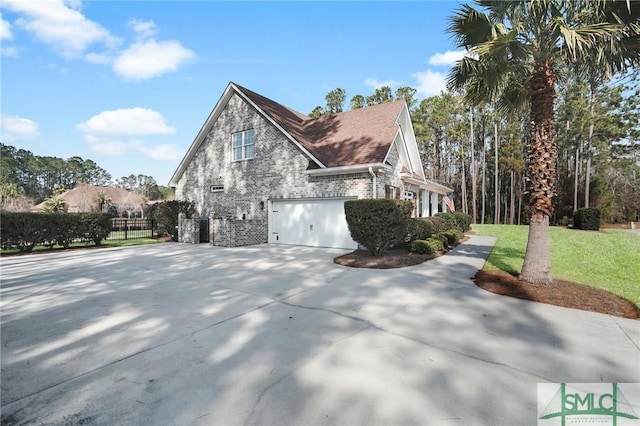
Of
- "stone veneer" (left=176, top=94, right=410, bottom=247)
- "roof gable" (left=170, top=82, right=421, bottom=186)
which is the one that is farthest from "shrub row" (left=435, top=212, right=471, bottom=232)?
"roof gable" (left=170, top=82, right=421, bottom=186)

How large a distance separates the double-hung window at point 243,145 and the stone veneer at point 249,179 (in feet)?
0.88

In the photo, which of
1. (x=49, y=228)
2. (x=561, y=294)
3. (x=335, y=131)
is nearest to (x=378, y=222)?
(x=561, y=294)

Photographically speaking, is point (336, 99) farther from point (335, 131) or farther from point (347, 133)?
point (347, 133)

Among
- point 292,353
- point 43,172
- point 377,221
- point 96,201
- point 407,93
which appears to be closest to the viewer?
point 292,353

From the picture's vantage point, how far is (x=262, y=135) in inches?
605

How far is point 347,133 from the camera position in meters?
15.1

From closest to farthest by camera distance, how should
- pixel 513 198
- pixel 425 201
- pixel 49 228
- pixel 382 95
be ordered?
pixel 49 228 < pixel 425 201 < pixel 513 198 < pixel 382 95

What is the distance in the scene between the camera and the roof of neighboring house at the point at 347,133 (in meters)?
12.9

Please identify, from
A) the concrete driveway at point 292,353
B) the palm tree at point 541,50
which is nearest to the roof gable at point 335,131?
the palm tree at point 541,50

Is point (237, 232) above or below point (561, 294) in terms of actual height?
above

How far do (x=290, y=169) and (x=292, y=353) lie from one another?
37.2ft

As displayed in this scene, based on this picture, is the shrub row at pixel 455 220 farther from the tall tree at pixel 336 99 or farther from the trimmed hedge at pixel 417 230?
the tall tree at pixel 336 99

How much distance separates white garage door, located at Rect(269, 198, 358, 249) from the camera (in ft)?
41.9

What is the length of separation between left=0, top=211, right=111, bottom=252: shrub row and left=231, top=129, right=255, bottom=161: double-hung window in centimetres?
760
